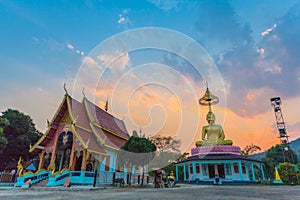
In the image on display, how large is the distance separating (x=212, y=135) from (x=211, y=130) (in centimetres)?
65

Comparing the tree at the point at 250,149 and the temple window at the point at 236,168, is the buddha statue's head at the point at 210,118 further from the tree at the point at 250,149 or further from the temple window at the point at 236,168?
the tree at the point at 250,149

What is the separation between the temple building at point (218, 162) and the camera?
62.6 ft

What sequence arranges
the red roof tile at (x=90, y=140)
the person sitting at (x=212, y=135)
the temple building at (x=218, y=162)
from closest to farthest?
the red roof tile at (x=90, y=140)
the temple building at (x=218, y=162)
the person sitting at (x=212, y=135)

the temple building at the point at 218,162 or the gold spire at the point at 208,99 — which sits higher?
the gold spire at the point at 208,99

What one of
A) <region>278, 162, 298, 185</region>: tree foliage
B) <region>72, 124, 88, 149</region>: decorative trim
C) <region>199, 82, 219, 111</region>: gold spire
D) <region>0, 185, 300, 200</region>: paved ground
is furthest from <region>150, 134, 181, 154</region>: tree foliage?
<region>0, 185, 300, 200</region>: paved ground

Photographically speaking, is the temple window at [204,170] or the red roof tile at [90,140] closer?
the red roof tile at [90,140]

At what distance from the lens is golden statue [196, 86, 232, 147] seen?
23.2 meters

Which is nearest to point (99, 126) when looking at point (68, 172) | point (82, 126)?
point (82, 126)

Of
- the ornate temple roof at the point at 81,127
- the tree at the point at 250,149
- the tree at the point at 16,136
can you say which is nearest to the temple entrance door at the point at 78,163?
the ornate temple roof at the point at 81,127

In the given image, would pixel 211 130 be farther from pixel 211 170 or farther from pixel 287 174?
pixel 287 174

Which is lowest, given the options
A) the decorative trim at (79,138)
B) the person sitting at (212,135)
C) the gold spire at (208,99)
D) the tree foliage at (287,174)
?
the tree foliage at (287,174)

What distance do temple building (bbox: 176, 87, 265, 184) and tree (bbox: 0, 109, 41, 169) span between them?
16.3 metres

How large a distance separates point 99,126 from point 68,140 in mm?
2410

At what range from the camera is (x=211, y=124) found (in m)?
25.7
